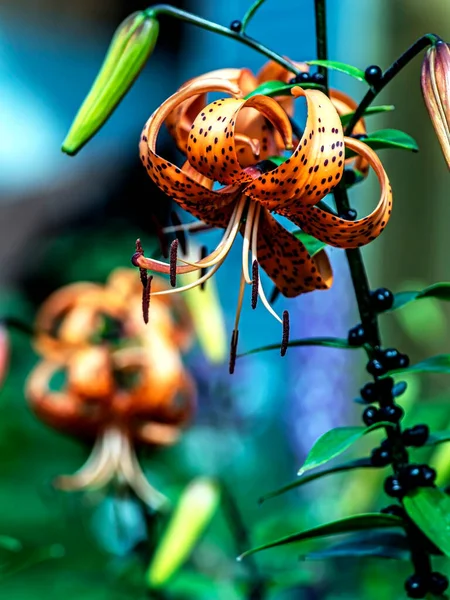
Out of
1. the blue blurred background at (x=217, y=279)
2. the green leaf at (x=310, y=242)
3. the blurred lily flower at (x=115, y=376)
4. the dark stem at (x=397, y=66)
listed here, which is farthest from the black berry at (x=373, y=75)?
the blurred lily flower at (x=115, y=376)

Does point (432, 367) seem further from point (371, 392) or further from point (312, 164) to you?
point (312, 164)

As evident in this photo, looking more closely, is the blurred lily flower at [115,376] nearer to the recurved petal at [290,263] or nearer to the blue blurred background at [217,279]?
the blue blurred background at [217,279]

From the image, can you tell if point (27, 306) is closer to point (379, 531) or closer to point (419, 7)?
point (419, 7)

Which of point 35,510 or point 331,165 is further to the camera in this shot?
point 35,510

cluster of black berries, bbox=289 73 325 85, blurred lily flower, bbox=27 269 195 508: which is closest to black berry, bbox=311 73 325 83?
cluster of black berries, bbox=289 73 325 85

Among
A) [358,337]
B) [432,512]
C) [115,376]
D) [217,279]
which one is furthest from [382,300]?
[217,279]

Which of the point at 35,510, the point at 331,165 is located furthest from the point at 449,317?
the point at 331,165
